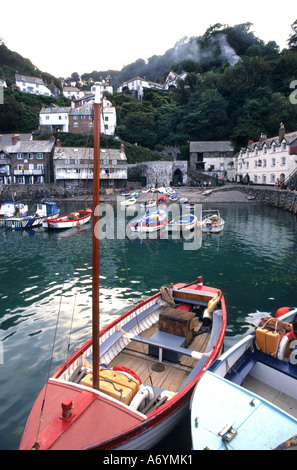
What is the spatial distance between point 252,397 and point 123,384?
3088 mm

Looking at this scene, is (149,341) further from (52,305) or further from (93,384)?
(52,305)

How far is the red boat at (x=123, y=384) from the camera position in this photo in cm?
603

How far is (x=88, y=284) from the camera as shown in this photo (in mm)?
19359

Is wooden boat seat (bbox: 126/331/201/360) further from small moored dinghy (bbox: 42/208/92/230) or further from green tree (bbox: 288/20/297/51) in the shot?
green tree (bbox: 288/20/297/51)

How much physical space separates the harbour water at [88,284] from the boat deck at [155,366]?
1208 mm

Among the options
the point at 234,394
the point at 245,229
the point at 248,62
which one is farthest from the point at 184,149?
the point at 234,394

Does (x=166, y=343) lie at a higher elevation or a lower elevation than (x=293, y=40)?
lower

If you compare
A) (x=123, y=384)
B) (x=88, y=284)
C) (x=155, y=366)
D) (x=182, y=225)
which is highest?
(x=182, y=225)

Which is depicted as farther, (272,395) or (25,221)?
(25,221)

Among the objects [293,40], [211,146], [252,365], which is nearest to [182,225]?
[252,365]

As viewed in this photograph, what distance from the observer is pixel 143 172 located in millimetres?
73438

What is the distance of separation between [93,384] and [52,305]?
33.0ft

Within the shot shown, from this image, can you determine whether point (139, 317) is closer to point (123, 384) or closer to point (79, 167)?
point (123, 384)

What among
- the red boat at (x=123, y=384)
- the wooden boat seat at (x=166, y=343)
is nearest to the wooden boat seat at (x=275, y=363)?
the red boat at (x=123, y=384)
